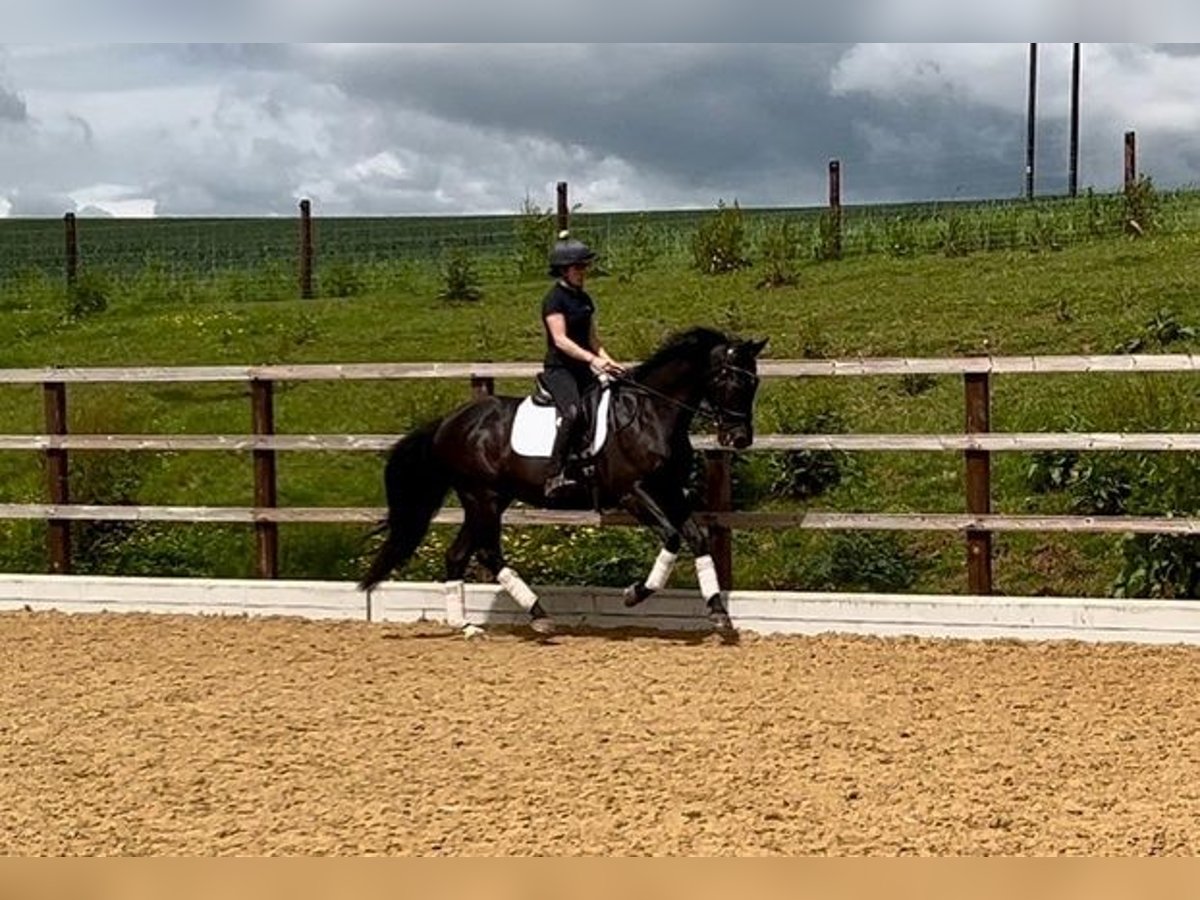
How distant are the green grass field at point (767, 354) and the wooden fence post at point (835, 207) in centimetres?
31

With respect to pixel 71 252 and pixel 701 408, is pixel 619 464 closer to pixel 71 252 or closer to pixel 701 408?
pixel 701 408

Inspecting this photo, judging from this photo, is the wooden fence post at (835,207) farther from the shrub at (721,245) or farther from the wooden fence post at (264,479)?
the wooden fence post at (264,479)

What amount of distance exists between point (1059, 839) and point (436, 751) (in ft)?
7.57

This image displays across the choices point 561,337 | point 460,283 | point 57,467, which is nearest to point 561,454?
point 561,337

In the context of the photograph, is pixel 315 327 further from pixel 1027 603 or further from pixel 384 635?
pixel 1027 603

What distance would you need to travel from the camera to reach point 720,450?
27.3 feet

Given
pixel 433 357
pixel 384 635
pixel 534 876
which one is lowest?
Result: pixel 384 635

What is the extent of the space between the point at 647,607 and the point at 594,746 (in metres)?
2.74

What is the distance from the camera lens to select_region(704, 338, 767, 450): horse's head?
25.4 feet

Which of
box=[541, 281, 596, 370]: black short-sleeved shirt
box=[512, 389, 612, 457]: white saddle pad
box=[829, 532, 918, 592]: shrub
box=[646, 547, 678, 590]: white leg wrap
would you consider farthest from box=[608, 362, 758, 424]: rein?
box=[829, 532, 918, 592]: shrub

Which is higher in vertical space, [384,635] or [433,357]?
[433,357]

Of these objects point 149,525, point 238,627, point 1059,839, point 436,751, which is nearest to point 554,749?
point 436,751

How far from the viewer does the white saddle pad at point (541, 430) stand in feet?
26.2

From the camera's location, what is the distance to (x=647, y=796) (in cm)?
495
